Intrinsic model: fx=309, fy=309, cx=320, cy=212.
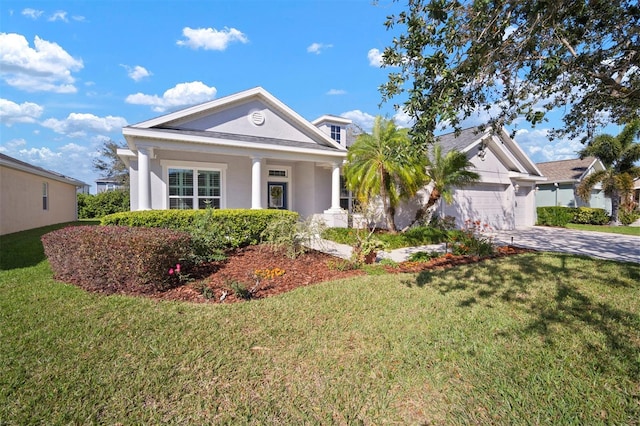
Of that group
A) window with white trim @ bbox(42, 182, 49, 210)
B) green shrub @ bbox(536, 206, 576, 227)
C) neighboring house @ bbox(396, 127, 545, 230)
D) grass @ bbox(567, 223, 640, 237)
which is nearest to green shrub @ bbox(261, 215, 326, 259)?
neighboring house @ bbox(396, 127, 545, 230)

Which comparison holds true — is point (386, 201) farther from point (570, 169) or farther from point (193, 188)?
point (570, 169)

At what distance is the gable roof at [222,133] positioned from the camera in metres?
11.0

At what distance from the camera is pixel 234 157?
14.1 m

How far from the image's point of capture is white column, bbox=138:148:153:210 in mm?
10484

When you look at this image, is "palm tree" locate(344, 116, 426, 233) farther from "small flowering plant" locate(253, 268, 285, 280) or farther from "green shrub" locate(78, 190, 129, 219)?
"green shrub" locate(78, 190, 129, 219)

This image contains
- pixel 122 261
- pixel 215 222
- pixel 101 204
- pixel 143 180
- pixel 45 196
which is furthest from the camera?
pixel 101 204

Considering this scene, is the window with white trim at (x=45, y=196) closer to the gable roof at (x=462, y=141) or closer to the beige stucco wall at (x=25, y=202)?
the beige stucco wall at (x=25, y=202)

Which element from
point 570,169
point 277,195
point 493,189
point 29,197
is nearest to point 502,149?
point 493,189

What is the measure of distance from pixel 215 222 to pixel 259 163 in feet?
13.0

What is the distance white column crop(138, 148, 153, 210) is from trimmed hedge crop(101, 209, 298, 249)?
106 centimetres

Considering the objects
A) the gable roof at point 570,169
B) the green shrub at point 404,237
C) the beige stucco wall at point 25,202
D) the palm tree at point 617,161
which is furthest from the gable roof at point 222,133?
the gable roof at point 570,169

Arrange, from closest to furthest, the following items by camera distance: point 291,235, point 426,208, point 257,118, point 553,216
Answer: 1. point 291,235
2. point 426,208
3. point 257,118
4. point 553,216

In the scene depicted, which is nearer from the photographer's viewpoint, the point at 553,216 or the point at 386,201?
the point at 386,201

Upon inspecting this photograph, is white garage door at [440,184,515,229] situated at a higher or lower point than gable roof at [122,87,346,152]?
lower
